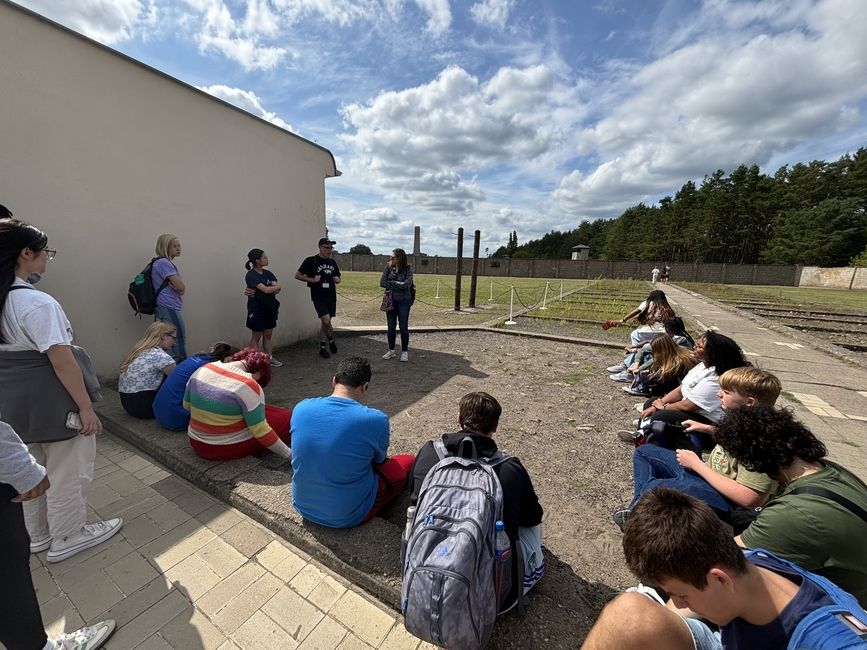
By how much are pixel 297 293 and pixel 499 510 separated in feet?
20.6

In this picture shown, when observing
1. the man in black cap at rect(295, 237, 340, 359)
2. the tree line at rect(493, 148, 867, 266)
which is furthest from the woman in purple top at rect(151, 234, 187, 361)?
the tree line at rect(493, 148, 867, 266)

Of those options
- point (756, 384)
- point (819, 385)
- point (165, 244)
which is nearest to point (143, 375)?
point (165, 244)

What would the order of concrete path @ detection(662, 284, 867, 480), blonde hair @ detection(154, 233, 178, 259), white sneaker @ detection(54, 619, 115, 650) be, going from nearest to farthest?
white sneaker @ detection(54, 619, 115, 650), concrete path @ detection(662, 284, 867, 480), blonde hair @ detection(154, 233, 178, 259)

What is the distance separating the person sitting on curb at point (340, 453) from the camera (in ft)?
6.46

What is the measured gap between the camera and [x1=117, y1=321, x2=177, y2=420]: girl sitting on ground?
334cm

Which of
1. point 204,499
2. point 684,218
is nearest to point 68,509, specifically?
point 204,499

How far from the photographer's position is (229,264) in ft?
18.6

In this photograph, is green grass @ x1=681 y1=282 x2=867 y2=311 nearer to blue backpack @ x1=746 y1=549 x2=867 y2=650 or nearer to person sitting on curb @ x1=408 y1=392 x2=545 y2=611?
person sitting on curb @ x1=408 y1=392 x2=545 y2=611

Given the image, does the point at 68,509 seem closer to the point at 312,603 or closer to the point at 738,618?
the point at 312,603

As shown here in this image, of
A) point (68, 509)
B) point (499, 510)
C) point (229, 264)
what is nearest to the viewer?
point (499, 510)

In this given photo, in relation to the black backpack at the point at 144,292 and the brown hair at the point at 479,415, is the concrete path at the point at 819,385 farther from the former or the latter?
the black backpack at the point at 144,292

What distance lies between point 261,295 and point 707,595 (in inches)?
218

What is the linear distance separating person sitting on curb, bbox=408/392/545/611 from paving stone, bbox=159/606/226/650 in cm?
106

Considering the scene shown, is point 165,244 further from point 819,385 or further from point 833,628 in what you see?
point 819,385
